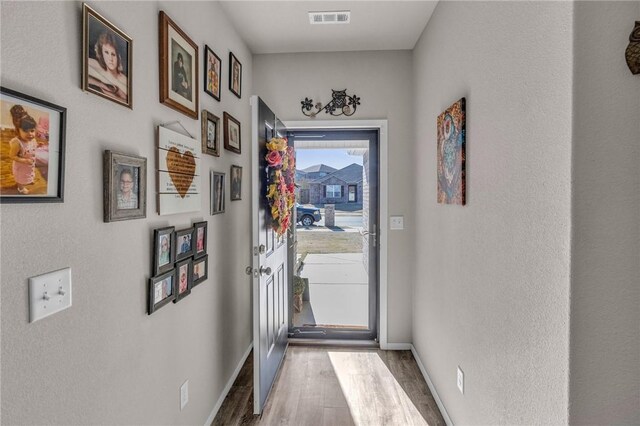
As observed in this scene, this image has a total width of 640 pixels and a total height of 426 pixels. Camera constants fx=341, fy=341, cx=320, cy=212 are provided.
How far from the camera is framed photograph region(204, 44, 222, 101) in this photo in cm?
199

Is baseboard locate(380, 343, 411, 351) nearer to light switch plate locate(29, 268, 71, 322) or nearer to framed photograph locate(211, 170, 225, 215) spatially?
framed photograph locate(211, 170, 225, 215)

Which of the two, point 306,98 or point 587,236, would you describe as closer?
point 587,236

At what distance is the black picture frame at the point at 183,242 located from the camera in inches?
63.9

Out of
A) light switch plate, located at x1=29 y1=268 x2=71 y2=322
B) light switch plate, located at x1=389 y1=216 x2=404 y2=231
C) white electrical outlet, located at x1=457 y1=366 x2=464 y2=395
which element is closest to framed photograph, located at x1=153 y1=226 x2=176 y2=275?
light switch plate, located at x1=29 y1=268 x2=71 y2=322

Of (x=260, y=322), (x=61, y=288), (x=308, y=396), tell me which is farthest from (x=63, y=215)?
(x=308, y=396)

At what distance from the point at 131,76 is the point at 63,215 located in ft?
1.99

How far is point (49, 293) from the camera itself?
0.92 metres

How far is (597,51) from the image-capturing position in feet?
3.02

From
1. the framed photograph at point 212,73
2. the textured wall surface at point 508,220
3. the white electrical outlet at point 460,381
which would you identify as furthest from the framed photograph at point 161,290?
the white electrical outlet at point 460,381

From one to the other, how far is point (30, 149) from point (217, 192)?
1.29 meters

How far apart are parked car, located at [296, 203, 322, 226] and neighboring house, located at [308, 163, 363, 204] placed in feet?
A: 0.44

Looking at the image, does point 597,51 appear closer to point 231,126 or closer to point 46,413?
point 46,413

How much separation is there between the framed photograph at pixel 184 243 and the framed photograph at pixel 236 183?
740 millimetres

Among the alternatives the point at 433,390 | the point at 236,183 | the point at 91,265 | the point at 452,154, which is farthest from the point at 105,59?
the point at 433,390
